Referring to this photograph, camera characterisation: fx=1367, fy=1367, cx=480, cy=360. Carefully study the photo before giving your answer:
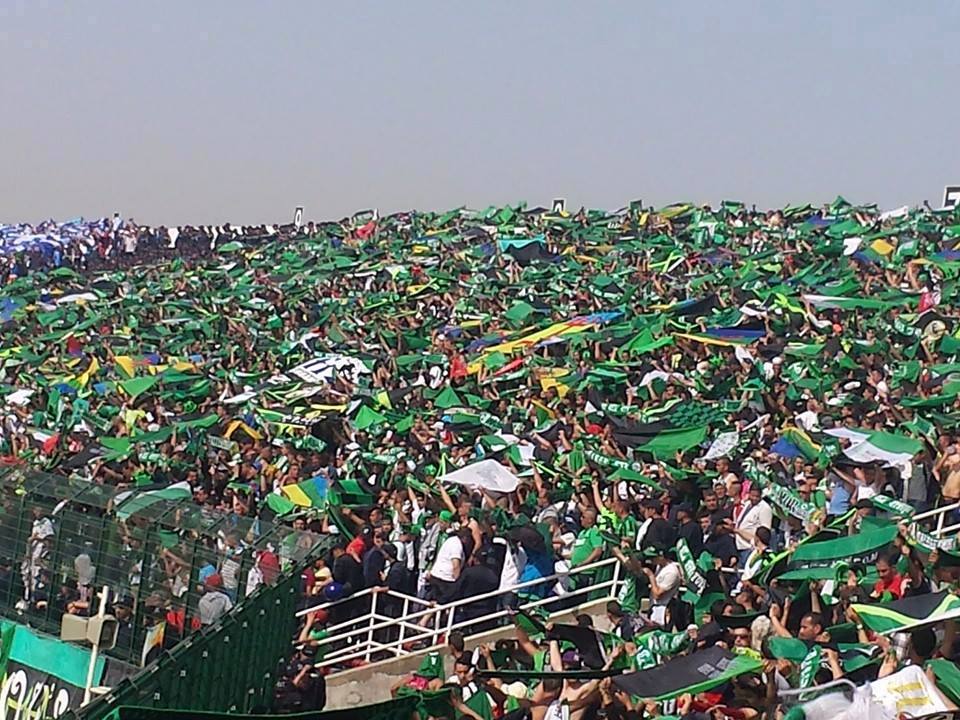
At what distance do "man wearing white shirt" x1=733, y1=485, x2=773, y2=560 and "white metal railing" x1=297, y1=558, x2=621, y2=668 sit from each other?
1.04m

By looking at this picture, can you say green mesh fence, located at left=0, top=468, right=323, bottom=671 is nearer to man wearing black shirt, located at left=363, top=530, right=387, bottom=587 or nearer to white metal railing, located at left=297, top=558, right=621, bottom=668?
white metal railing, located at left=297, top=558, right=621, bottom=668

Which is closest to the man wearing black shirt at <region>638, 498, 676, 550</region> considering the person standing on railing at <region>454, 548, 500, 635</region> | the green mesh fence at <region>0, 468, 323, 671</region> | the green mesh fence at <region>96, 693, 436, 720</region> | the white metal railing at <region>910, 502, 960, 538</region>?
the person standing on railing at <region>454, 548, 500, 635</region>

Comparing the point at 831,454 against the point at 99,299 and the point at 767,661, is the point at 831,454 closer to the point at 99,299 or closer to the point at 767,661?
the point at 767,661

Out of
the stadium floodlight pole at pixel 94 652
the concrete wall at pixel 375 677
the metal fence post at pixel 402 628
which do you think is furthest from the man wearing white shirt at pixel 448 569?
the stadium floodlight pole at pixel 94 652

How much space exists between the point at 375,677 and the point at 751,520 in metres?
3.45

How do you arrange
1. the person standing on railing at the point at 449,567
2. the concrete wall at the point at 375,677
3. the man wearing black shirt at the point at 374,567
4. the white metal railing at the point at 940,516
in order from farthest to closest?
the man wearing black shirt at the point at 374,567
the person standing on railing at the point at 449,567
the concrete wall at the point at 375,677
the white metal railing at the point at 940,516

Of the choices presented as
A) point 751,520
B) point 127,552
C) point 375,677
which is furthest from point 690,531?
point 127,552

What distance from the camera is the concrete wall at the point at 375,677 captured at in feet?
37.6

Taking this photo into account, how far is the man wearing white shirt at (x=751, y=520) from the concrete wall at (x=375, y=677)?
1252 mm

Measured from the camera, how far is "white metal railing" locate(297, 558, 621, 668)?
1123 cm

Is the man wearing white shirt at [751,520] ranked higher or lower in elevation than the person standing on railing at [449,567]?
higher

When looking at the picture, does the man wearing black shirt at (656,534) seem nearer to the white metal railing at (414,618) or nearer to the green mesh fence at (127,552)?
the white metal railing at (414,618)

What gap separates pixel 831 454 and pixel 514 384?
883cm

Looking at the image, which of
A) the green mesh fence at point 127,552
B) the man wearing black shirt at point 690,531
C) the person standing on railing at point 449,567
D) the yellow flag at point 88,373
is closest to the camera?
the green mesh fence at point 127,552
